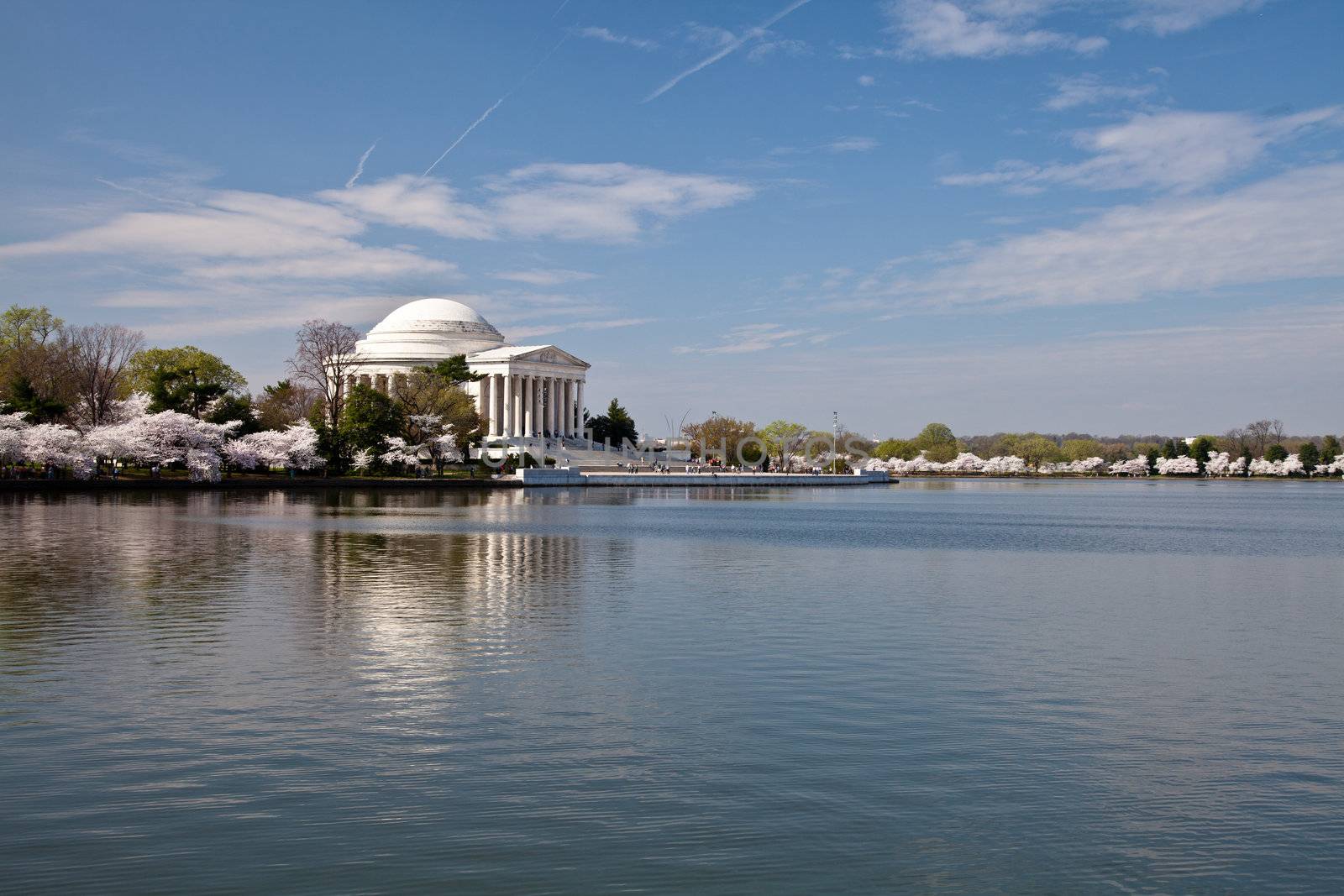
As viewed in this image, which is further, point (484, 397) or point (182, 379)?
point (484, 397)

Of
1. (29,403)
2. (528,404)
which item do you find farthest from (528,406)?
(29,403)

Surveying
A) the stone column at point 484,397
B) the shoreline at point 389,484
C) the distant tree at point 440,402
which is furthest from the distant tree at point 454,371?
the stone column at point 484,397

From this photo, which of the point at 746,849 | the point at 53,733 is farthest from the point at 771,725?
the point at 53,733

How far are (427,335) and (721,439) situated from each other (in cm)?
4937

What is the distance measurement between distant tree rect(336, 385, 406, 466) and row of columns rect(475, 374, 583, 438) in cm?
4738

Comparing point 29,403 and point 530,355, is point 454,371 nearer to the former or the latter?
point 530,355

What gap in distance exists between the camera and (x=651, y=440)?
181 meters

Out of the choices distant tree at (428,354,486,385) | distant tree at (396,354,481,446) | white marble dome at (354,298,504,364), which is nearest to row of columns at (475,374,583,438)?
white marble dome at (354,298,504,364)

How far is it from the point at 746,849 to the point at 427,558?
91.1 ft

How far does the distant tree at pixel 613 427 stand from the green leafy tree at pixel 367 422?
70.0 meters

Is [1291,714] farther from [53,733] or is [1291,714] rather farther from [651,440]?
[651,440]

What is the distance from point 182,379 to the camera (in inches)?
3969

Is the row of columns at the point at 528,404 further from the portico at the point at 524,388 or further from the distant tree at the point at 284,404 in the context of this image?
the distant tree at the point at 284,404

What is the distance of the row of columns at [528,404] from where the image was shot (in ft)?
515
